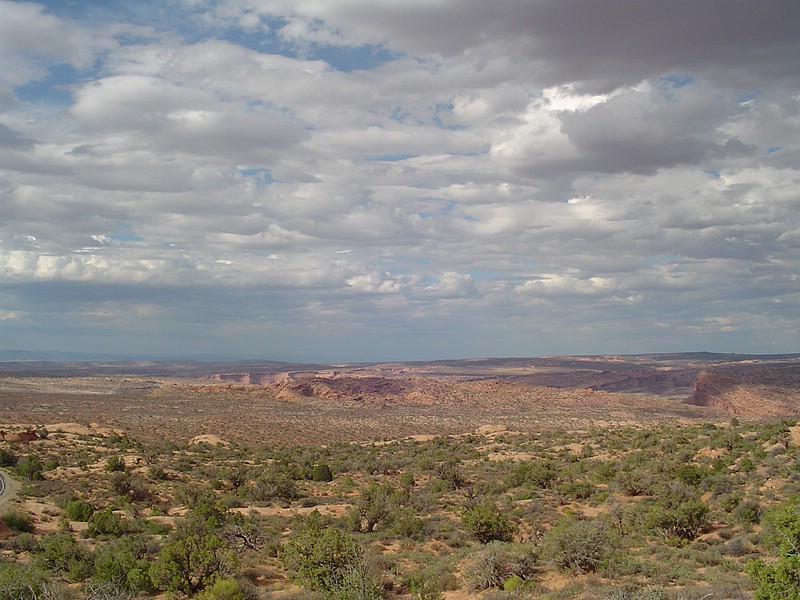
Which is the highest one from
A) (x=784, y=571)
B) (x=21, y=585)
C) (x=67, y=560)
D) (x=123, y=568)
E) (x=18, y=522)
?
(x=784, y=571)

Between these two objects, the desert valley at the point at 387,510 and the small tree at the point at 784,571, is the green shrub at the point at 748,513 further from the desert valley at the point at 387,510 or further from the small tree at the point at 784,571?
the small tree at the point at 784,571

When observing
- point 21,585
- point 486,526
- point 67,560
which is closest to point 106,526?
point 67,560

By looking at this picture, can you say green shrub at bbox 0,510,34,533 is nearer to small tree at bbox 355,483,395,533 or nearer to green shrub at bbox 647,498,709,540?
small tree at bbox 355,483,395,533

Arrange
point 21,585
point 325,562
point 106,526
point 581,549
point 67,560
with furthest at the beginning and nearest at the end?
point 106,526, point 67,560, point 581,549, point 325,562, point 21,585

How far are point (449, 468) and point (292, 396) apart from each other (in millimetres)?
62563

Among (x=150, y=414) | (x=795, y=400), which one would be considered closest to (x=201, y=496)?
(x=150, y=414)

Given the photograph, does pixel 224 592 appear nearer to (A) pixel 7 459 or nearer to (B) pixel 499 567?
(B) pixel 499 567

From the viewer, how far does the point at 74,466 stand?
32.7 meters

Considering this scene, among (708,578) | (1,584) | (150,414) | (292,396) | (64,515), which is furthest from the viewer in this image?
(292,396)

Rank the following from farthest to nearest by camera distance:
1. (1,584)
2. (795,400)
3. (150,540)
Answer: (795,400)
(150,540)
(1,584)

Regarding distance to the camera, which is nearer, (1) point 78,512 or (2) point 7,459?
(1) point 78,512

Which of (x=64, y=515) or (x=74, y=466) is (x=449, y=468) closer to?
(x=64, y=515)

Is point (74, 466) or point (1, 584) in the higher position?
point (1, 584)

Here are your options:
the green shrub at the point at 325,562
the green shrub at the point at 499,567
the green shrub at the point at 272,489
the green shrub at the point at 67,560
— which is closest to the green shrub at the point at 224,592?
the green shrub at the point at 325,562
